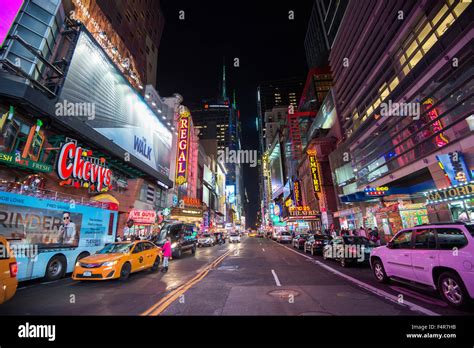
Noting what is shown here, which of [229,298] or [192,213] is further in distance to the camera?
[192,213]

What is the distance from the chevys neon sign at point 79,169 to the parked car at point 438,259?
19369mm

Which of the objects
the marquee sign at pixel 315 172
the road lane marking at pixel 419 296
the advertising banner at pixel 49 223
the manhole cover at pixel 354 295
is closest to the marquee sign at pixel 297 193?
the marquee sign at pixel 315 172

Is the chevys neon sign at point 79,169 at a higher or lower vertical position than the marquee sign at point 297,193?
lower

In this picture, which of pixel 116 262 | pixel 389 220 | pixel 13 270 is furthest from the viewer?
pixel 389 220

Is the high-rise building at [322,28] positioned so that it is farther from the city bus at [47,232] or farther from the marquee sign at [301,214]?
the city bus at [47,232]

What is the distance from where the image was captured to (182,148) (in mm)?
40625

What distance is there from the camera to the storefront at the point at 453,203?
12188mm

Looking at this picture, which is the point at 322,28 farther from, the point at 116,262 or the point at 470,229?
the point at 116,262

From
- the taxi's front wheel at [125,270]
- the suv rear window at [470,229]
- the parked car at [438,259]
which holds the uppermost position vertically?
the suv rear window at [470,229]

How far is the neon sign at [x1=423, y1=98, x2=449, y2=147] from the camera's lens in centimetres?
1657

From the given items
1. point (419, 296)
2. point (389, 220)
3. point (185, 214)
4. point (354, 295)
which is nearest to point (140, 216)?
point (185, 214)

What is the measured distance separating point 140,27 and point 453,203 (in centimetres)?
5432

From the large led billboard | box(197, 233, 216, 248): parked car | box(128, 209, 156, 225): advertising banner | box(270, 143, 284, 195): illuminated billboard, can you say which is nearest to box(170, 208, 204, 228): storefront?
the large led billboard
